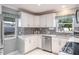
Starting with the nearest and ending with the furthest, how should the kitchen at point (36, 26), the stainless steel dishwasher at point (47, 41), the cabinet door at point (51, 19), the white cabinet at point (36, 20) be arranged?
1. the kitchen at point (36, 26)
2. the white cabinet at point (36, 20)
3. the cabinet door at point (51, 19)
4. the stainless steel dishwasher at point (47, 41)

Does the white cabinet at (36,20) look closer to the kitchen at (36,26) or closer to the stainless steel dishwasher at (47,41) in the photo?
the kitchen at (36,26)

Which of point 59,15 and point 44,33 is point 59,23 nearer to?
point 59,15

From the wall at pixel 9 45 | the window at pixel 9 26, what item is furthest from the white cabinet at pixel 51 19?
the wall at pixel 9 45

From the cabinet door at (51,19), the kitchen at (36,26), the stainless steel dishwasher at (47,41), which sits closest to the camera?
the kitchen at (36,26)

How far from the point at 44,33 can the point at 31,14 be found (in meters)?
0.79

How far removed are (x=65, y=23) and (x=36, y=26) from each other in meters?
0.64

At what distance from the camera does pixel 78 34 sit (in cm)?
173

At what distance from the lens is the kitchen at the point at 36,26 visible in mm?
1311

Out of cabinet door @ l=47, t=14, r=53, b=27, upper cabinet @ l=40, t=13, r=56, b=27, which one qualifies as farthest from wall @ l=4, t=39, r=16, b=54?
cabinet door @ l=47, t=14, r=53, b=27

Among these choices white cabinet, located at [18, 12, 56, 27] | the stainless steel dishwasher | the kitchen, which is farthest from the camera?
the stainless steel dishwasher

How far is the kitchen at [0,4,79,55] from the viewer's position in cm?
131

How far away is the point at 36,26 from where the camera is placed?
185 centimetres

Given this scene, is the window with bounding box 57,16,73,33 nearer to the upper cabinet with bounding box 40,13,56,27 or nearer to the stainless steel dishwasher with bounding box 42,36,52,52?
the upper cabinet with bounding box 40,13,56,27
